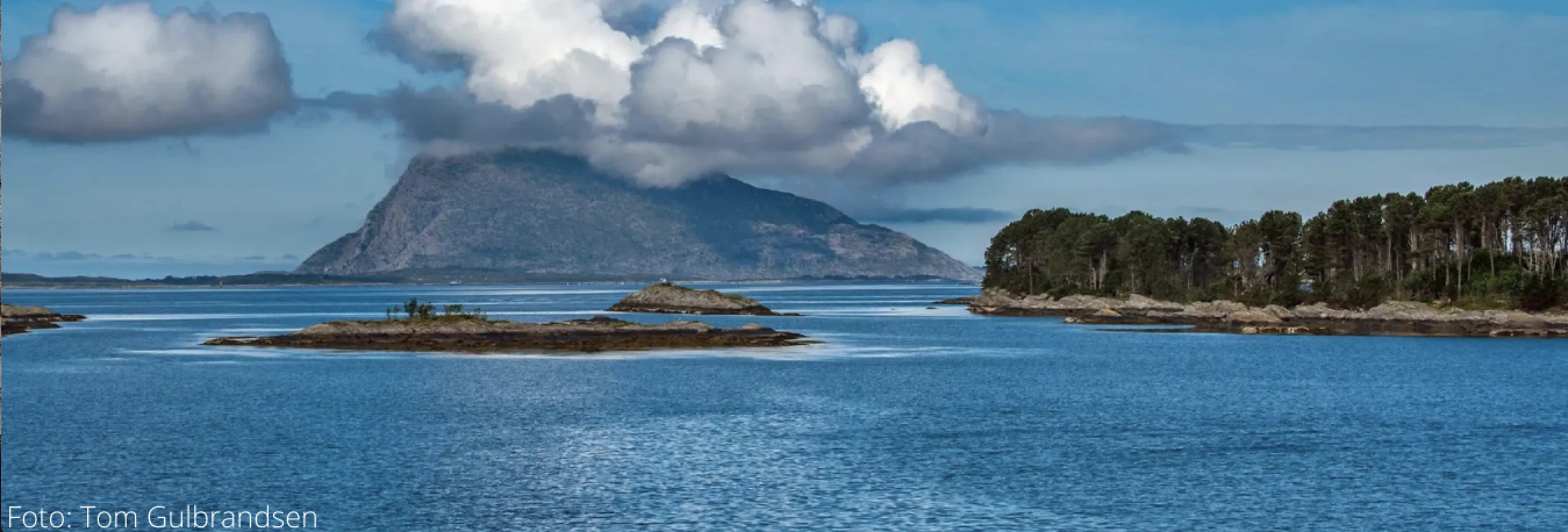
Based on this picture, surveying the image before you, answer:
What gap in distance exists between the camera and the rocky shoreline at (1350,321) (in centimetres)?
13212

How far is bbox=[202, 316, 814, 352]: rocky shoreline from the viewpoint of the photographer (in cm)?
11525

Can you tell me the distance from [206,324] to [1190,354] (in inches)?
5067

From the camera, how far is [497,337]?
11700cm

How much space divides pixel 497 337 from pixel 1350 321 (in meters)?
94.0

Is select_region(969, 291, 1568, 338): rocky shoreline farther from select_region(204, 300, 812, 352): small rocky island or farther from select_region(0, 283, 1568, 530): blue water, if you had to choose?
select_region(204, 300, 812, 352): small rocky island

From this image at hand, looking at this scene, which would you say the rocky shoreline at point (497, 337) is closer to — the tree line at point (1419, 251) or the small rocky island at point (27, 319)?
the small rocky island at point (27, 319)

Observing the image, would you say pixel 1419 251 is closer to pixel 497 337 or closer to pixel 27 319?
pixel 497 337

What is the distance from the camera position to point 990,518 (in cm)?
3994

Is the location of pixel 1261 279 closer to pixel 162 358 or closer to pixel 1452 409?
pixel 1452 409

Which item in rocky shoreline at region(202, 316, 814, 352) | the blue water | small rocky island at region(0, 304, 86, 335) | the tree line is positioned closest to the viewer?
the blue water

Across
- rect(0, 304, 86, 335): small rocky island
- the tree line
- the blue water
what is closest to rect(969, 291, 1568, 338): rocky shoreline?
the tree line

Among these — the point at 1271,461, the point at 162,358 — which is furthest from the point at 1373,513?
the point at 162,358

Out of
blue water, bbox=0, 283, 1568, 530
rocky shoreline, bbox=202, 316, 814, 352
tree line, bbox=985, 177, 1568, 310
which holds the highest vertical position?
tree line, bbox=985, 177, 1568, 310

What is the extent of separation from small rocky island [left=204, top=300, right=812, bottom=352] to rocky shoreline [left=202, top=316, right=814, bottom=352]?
55mm
